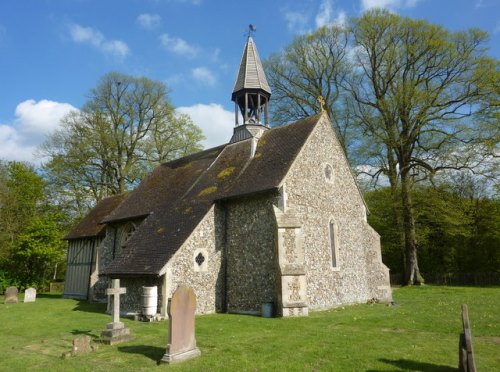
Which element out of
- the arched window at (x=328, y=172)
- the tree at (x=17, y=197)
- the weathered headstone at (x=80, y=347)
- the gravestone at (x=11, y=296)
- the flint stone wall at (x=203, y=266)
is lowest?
the weathered headstone at (x=80, y=347)

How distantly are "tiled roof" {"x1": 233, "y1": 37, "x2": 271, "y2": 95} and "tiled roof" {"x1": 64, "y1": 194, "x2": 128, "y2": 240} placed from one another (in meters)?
11.4

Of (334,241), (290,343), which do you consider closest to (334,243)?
(334,241)

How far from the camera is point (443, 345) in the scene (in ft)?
27.6

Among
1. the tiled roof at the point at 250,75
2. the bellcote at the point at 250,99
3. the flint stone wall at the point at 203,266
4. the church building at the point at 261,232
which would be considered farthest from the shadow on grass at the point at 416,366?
the tiled roof at the point at 250,75

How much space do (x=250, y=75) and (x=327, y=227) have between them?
→ 962 cm

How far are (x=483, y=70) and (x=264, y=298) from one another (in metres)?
21.0

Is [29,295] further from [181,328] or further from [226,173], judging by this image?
[181,328]

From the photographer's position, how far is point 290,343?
9016 mm

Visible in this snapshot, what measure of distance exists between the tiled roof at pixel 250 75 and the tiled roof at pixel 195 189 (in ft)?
10.2

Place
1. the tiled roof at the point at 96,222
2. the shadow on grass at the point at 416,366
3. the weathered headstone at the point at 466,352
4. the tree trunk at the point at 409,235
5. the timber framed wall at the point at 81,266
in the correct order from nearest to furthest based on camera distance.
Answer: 1. the weathered headstone at the point at 466,352
2. the shadow on grass at the point at 416,366
3. the timber framed wall at the point at 81,266
4. the tiled roof at the point at 96,222
5. the tree trunk at the point at 409,235

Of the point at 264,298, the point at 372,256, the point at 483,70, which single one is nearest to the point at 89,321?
the point at 264,298

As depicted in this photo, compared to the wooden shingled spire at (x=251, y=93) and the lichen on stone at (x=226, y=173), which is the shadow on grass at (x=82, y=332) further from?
the wooden shingled spire at (x=251, y=93)

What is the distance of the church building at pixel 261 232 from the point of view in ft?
47.2

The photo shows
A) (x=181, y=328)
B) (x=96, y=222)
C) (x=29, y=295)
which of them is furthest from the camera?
(x=96, y=222)
